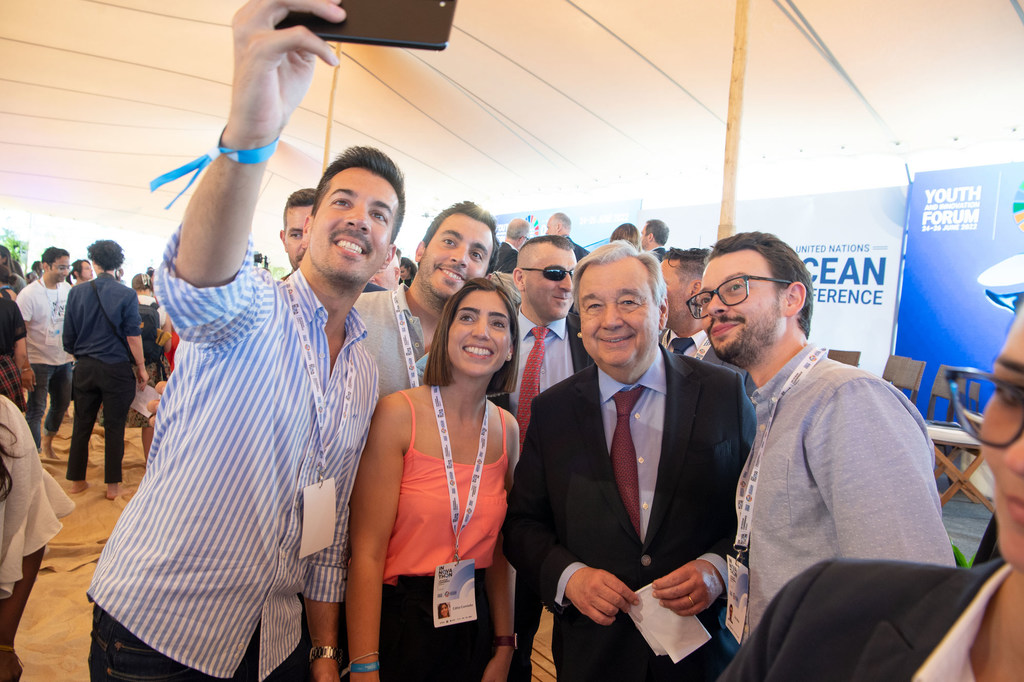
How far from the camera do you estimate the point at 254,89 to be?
83cm

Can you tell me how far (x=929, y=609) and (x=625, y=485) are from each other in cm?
106

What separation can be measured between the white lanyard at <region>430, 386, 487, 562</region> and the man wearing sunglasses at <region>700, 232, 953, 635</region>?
794 millimetres

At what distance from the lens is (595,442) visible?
5.65 ft

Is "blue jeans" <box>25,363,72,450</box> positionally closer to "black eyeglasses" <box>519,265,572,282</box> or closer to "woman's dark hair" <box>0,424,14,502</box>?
"woman's dark hair" <box>0,424,14,502</box>

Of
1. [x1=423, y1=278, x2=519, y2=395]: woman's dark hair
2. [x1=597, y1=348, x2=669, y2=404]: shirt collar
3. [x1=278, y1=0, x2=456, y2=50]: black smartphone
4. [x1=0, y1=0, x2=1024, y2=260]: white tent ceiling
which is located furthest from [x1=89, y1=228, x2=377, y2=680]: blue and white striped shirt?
[x1=0, y1=0, x2=1024, y2=260]: white tent ceiling

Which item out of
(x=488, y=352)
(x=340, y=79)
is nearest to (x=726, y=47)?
(x=488, y=352)

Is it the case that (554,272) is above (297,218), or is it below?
below

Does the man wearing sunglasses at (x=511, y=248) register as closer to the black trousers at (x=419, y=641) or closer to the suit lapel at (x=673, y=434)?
the suit lapel at (x=673, y=434)

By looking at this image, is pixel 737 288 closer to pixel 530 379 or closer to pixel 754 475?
pixel 754 475

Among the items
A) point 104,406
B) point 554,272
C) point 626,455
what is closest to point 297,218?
point 554,272

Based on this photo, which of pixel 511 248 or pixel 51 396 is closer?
pixel 511 248

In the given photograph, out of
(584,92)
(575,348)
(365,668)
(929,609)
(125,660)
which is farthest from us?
(584,92)

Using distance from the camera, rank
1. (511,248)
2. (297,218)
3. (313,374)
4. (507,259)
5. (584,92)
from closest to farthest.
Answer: (313,374)
(297,218)
(507,259)
(511,248)
(584,92)

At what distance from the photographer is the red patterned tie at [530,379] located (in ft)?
7.97
